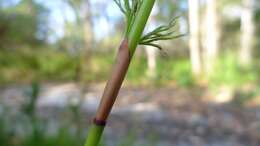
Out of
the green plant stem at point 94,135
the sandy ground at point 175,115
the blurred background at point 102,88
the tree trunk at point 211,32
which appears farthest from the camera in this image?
the tree trunk at point 211,32

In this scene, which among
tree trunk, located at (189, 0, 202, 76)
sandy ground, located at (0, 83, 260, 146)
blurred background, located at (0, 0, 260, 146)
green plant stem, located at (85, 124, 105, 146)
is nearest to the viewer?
green plant stem, located at (85, 124, 105, 146)

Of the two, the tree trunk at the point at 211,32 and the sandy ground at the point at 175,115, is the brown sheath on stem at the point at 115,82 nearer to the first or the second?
the sandy ground at the point at 175,115

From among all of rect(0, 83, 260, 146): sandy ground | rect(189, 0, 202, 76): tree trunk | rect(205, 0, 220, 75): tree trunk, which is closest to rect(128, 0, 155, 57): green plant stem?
rect(0, 83, 260, 146): sandy ground

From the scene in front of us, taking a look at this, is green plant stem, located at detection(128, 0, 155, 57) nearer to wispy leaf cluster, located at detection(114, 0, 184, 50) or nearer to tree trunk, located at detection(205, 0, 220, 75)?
wispy leaf cluster, located at detection(114, 0, 184, 50)

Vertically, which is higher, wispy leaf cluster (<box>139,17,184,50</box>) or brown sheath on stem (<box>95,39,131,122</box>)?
wispy leaf cluster (<box>139,17,184,50</box>)

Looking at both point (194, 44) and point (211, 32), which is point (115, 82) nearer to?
point (194, 44)

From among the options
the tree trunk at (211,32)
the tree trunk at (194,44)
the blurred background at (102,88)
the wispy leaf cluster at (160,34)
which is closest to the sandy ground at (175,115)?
the blurred background at (102,88)

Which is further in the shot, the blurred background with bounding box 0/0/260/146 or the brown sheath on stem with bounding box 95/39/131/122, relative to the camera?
the blurred background with bounding box 0/0/260/146

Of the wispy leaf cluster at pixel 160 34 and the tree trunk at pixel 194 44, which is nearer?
the wispy leaf cluster at pixel 160 34
